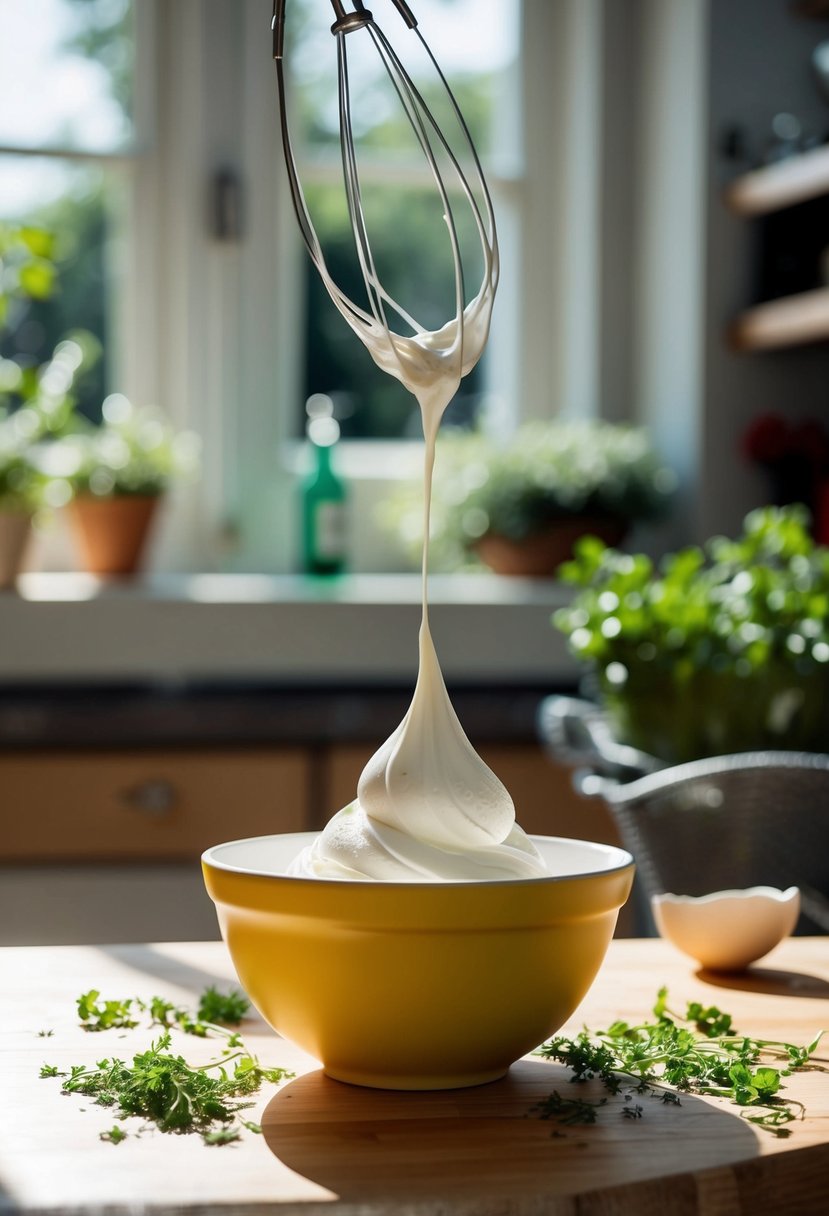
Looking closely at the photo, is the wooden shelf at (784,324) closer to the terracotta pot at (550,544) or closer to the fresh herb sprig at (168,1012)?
the terracotta pot at (550,544)

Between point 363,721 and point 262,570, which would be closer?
point 363,721

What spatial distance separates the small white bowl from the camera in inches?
33.3

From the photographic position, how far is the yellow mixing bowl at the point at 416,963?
582mm

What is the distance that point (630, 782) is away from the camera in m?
1.44

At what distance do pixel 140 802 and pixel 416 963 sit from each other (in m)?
1.44

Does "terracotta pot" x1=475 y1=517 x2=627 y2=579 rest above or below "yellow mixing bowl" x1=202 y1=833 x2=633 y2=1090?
above

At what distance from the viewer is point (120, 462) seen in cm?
227

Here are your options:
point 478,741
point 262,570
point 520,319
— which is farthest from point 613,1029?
point 520,319

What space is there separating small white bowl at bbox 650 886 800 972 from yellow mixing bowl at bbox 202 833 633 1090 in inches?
9.4

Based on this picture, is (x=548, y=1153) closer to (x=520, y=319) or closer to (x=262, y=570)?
(x=262, y=570)

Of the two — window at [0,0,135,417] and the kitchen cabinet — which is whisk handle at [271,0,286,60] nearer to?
the kitchen cabinet

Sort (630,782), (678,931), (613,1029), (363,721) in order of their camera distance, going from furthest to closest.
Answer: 1. (363,721)
2. (630,782)
3. (678,931)
4. (613,1029)

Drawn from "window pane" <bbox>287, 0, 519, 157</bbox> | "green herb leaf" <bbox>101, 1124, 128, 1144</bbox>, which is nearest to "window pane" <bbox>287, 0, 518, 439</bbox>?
"window pane" <bbox>287, 0, 519, 157</bbox>

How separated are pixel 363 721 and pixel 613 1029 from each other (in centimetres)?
136
